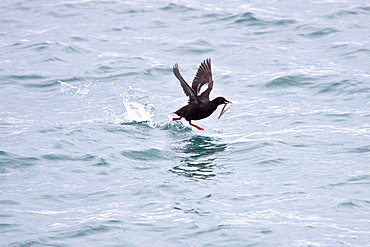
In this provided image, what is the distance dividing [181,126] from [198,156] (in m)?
1.62

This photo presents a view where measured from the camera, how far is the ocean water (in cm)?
690

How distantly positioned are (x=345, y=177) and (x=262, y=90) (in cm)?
445

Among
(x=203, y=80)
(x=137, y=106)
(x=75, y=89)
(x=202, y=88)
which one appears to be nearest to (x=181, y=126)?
(x=202, y=88)

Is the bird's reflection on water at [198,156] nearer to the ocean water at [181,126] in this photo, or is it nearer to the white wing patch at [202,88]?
the ocean water at [181,126]

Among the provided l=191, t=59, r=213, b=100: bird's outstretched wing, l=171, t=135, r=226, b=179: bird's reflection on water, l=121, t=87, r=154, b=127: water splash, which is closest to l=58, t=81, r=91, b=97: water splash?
l=121, t=87, r=154, b=127: water splash

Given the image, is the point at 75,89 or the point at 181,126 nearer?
the point at 181,126

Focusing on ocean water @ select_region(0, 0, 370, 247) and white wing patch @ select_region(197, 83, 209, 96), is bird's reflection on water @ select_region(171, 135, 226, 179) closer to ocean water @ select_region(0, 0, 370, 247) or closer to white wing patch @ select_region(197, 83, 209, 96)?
ocean water @ select_region(0, 0, 370, 247)

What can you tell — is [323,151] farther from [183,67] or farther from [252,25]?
[252,25]

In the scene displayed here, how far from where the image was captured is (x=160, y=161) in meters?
8.85

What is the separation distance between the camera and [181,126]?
1067 centimetres

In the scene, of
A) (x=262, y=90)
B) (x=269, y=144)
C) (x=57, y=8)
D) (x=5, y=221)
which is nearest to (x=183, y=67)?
(x=262, y=90)

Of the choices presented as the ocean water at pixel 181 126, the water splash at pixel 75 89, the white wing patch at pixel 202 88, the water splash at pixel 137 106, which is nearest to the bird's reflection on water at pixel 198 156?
the ocean water at pixel 181 126

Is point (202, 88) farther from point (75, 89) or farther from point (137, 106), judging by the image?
point (75, 89)

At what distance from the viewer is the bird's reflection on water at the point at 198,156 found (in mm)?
8379
